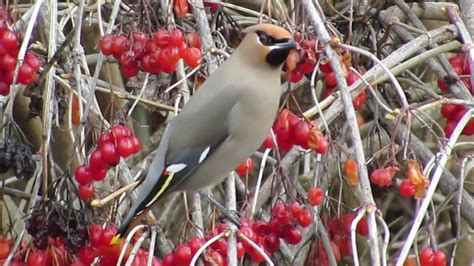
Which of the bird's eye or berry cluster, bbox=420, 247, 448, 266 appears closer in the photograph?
berry cluster, bbox=420, 247, 448, 266

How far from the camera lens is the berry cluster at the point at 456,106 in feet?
9.66

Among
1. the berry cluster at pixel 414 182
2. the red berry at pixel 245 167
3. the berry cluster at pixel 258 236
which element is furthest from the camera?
the red berry at pixel 245 167

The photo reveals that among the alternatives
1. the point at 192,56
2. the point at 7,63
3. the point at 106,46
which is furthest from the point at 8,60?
the point at 192,56

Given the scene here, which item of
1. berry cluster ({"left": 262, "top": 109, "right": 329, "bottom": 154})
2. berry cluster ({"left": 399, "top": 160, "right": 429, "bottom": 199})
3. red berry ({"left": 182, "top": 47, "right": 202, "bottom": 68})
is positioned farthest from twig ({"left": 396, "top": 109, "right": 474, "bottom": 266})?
red berry ({"left": 182, "top": 47, "right": 202, "bottom": 68})

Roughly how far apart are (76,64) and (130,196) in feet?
1.54

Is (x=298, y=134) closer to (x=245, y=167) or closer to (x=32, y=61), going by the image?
(x=245, y=167)

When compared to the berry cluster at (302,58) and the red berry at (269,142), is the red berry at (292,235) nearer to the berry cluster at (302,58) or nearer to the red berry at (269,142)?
the red berry at (269,142)

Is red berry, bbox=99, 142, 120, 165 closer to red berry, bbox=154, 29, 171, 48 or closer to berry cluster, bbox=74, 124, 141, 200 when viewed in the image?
berry cluster, bbox=74, 124, 141, 200

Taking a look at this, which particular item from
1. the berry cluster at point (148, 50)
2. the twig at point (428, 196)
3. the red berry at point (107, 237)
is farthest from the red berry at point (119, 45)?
the twig at point (428, 196)

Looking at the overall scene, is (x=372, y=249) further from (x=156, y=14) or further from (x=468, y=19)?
(x=468, y=19)

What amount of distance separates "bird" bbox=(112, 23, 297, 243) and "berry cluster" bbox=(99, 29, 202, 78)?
273 mm

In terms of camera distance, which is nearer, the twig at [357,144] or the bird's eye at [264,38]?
the twig at [357,144]

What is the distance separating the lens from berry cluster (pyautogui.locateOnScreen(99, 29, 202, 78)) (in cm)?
266

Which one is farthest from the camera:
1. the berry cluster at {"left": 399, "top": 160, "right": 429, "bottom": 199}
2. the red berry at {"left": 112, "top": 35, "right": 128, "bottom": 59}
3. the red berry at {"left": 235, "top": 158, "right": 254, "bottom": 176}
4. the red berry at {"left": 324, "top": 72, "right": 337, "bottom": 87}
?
the red berry at {"left": 235, "top": 158, "right": 254, "bottom": 176}
